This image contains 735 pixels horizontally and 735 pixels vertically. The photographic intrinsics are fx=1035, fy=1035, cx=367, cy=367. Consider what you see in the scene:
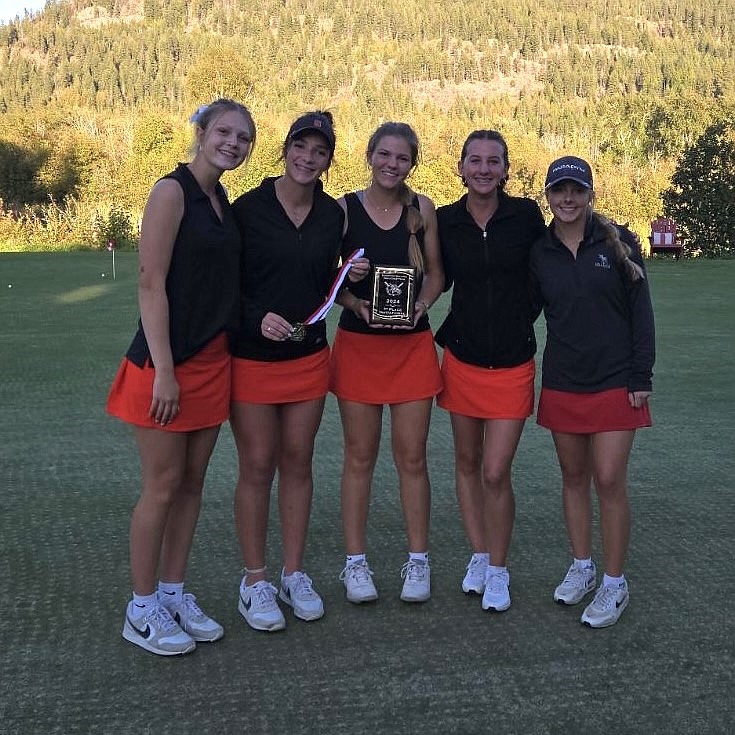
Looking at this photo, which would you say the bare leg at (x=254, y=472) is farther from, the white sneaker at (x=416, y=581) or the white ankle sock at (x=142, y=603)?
the white sneaker at (x=416, y=581)

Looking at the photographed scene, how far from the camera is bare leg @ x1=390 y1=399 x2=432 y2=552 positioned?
353 cm

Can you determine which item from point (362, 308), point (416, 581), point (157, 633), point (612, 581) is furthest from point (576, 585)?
point (157, 633)

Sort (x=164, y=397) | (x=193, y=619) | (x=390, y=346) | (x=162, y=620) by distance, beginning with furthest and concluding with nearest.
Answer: (x=390, y=346) → (x=193, y=619) → (x=162, y=620) → (x=164, y=397)

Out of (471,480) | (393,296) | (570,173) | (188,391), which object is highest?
(570,173)

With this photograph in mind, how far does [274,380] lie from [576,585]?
1213mm

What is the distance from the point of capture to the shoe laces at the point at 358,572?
136 inches

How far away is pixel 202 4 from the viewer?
179375 mm

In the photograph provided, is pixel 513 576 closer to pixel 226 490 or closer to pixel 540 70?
pixel 226 490

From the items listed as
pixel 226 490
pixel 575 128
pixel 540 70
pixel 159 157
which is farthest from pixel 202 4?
pixel 226 490

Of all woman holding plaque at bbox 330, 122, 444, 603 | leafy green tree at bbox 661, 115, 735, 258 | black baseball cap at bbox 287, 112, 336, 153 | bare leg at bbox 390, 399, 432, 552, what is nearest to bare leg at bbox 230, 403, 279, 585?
woman holding plaque at bbox 330, 122, 444, 603

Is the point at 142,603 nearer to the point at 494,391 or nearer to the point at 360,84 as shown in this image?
the point at 494,391

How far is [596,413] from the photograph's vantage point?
10.8ft

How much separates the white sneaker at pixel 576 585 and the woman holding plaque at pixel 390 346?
1.46 feet

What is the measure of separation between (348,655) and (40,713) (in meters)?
0.86
